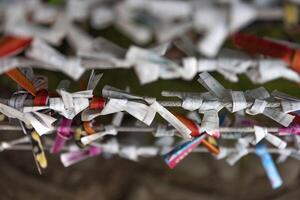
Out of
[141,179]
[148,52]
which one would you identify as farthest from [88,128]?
[141,179]

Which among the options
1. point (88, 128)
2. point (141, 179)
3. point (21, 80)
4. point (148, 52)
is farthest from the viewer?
point (141, 179)

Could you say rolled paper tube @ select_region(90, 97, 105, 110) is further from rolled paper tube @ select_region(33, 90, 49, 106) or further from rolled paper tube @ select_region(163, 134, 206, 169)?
rolled paper tube @ select_region(163, 134, 206, 169)

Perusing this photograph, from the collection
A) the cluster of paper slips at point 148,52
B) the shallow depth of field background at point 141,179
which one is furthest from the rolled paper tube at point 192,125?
the shallow depth of field background at point 141,179

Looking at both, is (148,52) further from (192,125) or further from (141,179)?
(141,179)

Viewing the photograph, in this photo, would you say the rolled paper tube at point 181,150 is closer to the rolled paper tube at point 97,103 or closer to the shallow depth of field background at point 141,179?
the rolled paper tube at point 97,103

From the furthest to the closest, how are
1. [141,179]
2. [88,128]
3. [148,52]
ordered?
1. [141,179]
2. [88,128]
3. [148,52]

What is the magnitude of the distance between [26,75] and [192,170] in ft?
1.74

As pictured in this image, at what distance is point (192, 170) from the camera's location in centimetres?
97

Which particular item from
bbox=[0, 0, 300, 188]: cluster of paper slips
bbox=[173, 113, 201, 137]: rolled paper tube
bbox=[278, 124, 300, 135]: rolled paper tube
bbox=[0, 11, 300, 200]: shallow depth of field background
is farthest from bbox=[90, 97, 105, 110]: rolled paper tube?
bbox=[0, 11, 300, 200]: shallow depth of field background

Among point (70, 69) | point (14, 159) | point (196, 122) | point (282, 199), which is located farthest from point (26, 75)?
point (282, 199)

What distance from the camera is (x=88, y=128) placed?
0.63 m

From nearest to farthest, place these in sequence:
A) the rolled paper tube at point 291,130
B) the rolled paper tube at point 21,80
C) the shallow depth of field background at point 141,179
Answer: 1. the rolled paper tube at point 21,80
2. the rolled paper tube at point 291,130
3. the shallow depth of field background at point 141,179

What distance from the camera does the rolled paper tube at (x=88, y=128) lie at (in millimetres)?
625

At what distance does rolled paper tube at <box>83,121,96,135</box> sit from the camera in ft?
2.05
